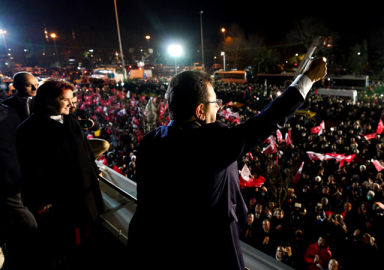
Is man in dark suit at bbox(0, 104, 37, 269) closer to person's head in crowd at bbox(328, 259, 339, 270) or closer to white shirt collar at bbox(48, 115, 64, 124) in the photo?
white shirt collar at bbox(48, 115, 64, 124)

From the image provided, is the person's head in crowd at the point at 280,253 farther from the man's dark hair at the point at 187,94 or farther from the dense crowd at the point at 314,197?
the man's dark hair at the point at 187,94

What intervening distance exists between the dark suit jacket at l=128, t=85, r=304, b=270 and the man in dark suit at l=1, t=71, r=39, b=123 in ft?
8.96

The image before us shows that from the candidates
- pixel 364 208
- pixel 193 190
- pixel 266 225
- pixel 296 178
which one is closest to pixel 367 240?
pixel 364 208

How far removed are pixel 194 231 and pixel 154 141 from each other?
0.55m

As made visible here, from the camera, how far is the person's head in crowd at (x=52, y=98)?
2.09m

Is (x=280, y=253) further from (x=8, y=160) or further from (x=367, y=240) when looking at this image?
(x=8, y=160)

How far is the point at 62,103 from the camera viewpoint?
2164mm

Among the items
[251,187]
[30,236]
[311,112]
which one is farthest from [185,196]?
[311,112]

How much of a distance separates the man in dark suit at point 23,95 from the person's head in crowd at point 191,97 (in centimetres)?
286

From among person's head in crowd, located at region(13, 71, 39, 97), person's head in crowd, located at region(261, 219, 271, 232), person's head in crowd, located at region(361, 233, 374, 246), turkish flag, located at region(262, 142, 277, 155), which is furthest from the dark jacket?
turkish flag, located at region(262, 142, 277, 155)

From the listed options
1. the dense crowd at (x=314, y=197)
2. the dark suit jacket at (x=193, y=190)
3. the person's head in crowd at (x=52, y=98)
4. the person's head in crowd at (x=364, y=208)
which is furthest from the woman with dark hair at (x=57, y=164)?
the person's head in crowd at (x=364, y=208)

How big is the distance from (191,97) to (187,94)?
0.09 feet

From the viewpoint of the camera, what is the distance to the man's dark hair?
1.25 meters

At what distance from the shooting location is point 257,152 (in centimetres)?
861
